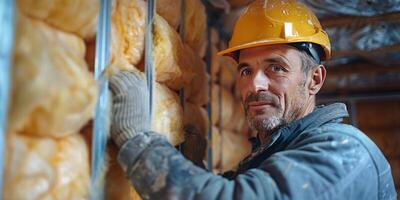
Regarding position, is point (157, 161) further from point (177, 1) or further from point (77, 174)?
point (177, 1)

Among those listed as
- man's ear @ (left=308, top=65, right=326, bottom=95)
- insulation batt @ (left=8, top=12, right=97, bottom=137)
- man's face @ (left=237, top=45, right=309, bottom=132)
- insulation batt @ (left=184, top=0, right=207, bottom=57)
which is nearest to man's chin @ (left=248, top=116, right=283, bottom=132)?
man's face @ (left=237, top=45, right=309, bottom=132)

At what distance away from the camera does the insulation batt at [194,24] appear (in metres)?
2.08

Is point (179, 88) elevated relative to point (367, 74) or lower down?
elevated

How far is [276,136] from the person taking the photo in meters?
1.76

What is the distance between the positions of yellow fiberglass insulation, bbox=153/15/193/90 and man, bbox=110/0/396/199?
0.27 m

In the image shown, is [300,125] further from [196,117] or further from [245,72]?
[196,117]

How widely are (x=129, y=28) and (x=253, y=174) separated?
0.66 m

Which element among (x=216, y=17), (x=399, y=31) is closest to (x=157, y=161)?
(x=216, y=17)

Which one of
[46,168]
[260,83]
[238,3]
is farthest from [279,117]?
[46,168]

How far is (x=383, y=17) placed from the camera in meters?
2.89

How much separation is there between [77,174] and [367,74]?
379cm

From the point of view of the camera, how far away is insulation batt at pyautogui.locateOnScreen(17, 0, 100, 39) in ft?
3.29

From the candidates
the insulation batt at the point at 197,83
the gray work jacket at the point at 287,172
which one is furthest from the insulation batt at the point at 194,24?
the gray work jacket at the point at 287,172

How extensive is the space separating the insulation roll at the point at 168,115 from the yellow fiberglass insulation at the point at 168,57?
0.16ft
